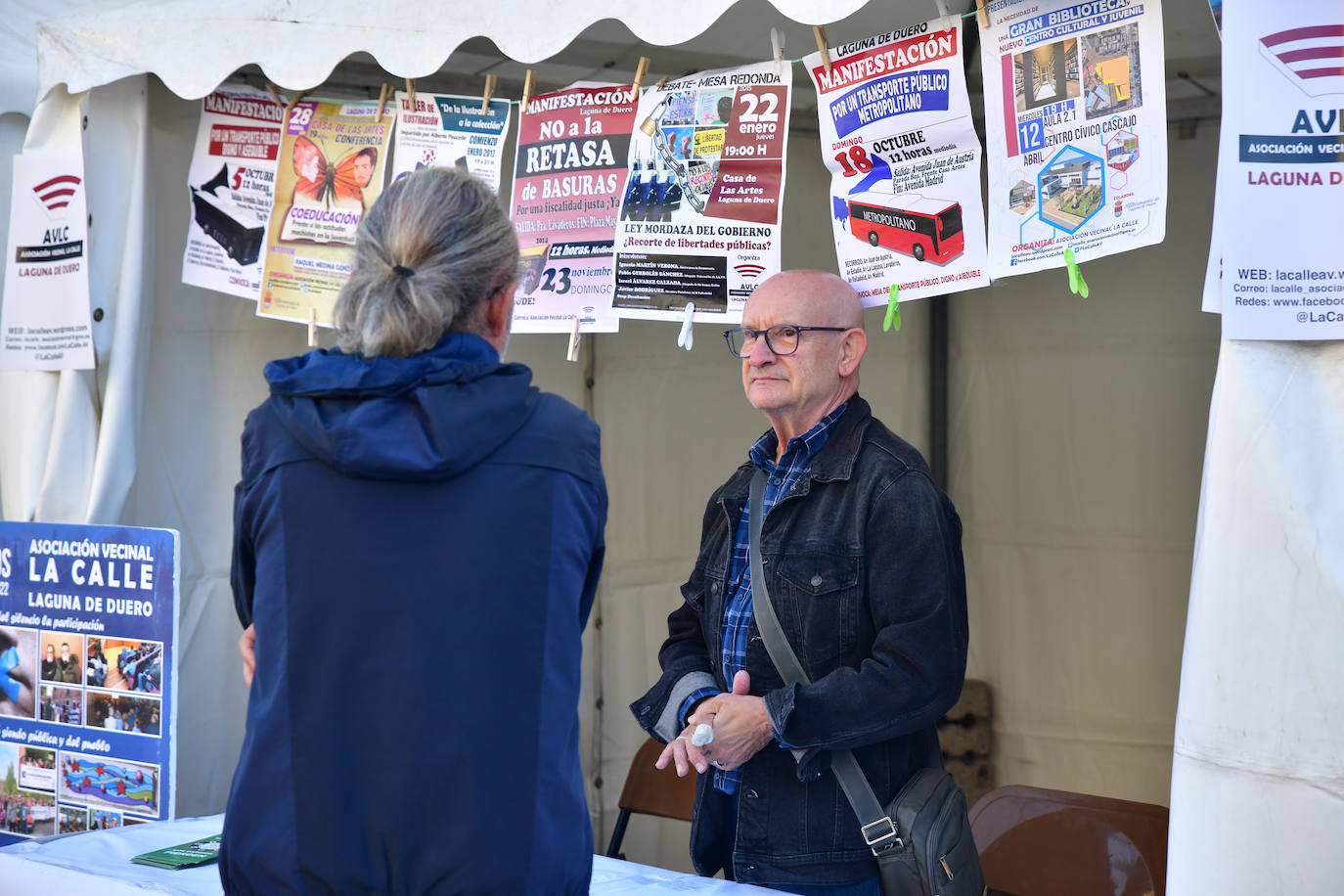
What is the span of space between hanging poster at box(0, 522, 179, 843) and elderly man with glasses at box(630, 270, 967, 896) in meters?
1.28

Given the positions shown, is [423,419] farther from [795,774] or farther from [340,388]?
[795,774]

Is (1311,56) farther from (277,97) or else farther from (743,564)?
(277,97)

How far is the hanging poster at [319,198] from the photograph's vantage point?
9.91 ft

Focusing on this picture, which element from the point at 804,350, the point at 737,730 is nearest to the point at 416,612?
the point at 737,730

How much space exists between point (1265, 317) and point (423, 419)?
1.17 metres

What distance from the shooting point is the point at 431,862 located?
4.12 feet

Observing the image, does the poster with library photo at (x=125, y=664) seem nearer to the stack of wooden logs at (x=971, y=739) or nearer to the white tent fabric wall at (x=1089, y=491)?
the stack of wooden logs at (x=971, y=739)

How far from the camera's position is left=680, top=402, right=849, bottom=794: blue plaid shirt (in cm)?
227

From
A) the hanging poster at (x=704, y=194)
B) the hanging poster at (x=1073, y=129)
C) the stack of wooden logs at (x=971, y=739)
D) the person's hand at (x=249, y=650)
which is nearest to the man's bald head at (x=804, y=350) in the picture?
the hanging poster at (x=704, y=194)

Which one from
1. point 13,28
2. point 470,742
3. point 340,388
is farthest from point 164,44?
point 470,742

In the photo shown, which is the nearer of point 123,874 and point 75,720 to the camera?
point 123,874

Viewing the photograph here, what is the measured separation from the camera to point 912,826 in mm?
2072

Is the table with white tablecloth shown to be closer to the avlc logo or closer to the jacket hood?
the jacket hood

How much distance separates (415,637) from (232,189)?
89.6 inches
